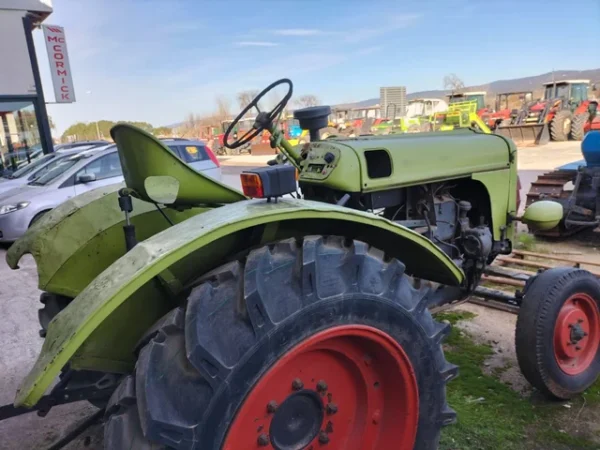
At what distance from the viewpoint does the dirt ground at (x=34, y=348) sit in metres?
2.66

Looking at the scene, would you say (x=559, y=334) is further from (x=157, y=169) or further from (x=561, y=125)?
(x=561, y=125)

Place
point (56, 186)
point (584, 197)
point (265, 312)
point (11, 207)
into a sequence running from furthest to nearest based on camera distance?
point (56, 186), point (11, 207), point (584, 197), point (265, 312)

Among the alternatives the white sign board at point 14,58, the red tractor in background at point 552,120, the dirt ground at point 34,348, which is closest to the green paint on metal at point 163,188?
the dirt ground at point 34,348

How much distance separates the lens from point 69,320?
1338 millimetres

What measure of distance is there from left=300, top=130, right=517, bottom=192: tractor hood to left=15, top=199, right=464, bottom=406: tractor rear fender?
2.17ft

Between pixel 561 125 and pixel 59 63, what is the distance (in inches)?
651

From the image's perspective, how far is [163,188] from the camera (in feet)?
5.84

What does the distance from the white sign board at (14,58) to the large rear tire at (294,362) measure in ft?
36.2

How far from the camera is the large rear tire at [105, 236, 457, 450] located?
4.30 ft

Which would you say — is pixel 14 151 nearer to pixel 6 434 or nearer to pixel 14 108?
pixel 14 108

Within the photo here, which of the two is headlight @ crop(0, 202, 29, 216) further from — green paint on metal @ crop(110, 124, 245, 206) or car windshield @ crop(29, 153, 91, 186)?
green paint on metal @ crop(110, 124, 245, 206)

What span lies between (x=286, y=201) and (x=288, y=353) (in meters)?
0.50

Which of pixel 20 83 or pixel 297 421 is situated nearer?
pixel 297 421

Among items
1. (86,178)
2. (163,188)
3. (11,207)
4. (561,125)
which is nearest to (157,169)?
(163,188)
